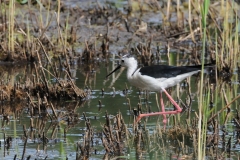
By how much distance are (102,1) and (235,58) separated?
4814 mm

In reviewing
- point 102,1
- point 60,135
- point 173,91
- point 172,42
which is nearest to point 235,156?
point 60,135

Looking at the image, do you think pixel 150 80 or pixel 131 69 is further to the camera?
pixel 131 69

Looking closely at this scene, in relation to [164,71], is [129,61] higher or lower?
higher

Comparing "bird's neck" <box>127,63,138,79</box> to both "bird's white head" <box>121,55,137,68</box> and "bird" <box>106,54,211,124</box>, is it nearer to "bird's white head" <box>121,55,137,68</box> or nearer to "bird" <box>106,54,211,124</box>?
"bird's white head" <box>121,55,137,68</box>

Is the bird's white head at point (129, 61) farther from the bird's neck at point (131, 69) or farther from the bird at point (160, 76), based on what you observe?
the bird at point (160, 76)

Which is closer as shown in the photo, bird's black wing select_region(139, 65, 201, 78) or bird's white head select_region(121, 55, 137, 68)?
bird's black wing select_region(139, 65, 201, 78)

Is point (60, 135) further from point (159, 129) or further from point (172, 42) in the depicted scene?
point (172, 42)

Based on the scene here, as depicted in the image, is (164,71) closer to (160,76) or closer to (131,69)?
(160,76)

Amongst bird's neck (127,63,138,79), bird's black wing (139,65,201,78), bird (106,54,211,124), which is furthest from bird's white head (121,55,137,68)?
bird's black wing (139,65,201,78)

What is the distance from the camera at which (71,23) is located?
12.9 metres

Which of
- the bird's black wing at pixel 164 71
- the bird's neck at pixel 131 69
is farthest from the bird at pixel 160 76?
the bird's neck at pixel 131 69

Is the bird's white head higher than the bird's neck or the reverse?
higher

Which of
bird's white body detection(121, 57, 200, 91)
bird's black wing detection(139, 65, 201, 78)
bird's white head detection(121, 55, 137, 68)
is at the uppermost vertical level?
bird's white head detection(121, 55, 137, 68)

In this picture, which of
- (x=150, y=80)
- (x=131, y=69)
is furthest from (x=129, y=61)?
(x=150, y=80)
